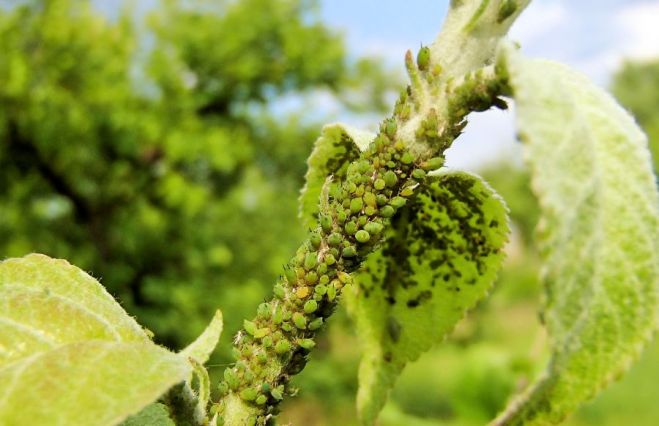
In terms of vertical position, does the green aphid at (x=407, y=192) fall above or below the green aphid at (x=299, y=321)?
above

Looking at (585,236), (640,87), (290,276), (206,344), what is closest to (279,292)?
(290,276)

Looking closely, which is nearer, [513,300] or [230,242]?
[230,242]

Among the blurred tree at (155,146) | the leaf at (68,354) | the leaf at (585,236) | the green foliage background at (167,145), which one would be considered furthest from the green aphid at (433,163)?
the blurred tree at (155,146)

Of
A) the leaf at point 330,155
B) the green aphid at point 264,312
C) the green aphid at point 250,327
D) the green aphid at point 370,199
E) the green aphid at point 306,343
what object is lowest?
the green aphid at point 306,343

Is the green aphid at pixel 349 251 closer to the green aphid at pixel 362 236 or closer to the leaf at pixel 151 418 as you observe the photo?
the green aphid at pixel 362 236

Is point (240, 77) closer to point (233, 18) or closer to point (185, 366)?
point (233, 18)

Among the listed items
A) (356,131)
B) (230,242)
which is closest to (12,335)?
(356,131)
